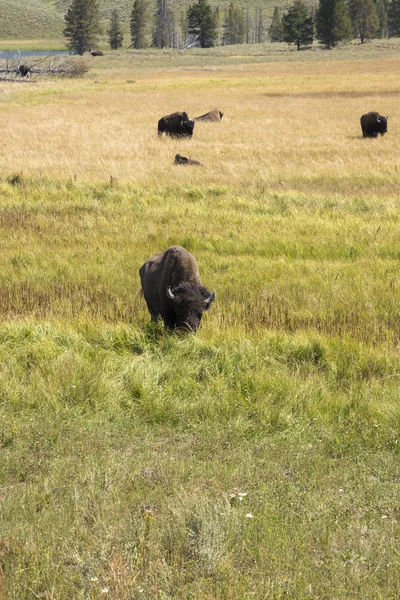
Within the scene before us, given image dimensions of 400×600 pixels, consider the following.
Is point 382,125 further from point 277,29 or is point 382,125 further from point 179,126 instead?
point 277,29

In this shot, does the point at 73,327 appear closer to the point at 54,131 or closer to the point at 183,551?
the point at 183,551

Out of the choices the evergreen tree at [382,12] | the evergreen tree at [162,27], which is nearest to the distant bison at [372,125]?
the evergreen tree at [162,27]

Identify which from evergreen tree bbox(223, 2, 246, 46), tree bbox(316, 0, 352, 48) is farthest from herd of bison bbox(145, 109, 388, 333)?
evergreen tree bbox(223, 2, 246, 46)

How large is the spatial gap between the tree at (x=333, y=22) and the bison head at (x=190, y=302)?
11025 centimetres

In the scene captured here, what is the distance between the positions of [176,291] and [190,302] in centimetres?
20

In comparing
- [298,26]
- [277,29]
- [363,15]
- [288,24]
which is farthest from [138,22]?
[363,15]

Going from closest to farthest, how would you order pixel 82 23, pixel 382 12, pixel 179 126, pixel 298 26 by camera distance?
pixel 179 126, pixel 298 26, pixel 82 23, pixel 382 12

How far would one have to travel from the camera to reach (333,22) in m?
107

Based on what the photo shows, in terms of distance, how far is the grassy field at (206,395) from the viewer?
11.8ft

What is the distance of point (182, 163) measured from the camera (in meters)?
20.2

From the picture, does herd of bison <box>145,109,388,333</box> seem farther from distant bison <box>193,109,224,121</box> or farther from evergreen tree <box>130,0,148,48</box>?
evergreen tree <box>130,0,148,48</box>

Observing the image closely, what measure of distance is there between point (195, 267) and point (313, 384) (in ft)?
7.58

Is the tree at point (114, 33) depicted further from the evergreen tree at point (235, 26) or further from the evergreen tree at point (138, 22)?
the evergreen tree at point (235, 26)

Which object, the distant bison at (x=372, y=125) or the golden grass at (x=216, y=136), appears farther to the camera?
the distant bison at (x=372, y=125)
